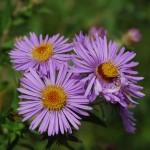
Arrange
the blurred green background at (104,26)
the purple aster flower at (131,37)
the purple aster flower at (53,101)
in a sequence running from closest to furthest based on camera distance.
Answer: the purple aster flower at (53,101) → the purple aster flower at (131,37) → the blurred green background at (104,26)

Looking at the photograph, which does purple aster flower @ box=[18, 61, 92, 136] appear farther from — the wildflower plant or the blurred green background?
the blurred green background


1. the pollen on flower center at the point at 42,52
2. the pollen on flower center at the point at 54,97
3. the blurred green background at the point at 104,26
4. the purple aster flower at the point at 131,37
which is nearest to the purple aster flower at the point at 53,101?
the pollen on flower center at the point at 54,97

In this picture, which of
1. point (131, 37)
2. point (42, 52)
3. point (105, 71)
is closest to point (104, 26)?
point (131, 37)

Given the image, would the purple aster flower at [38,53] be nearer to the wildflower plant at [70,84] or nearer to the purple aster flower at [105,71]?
the wildflower plant at [70,84]

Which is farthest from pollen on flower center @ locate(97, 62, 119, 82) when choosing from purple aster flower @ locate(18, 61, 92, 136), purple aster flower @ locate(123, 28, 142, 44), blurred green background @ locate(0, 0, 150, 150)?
blurred green background @ locate(0, 0, 150, 150)

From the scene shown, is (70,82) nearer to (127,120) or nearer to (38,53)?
(38,53)

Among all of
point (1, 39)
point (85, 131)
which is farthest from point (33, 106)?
point (85, 131)

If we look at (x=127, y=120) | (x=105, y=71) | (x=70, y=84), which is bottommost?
(x=127, y=120)

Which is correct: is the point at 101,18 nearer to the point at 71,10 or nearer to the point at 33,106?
the point at 71,10
